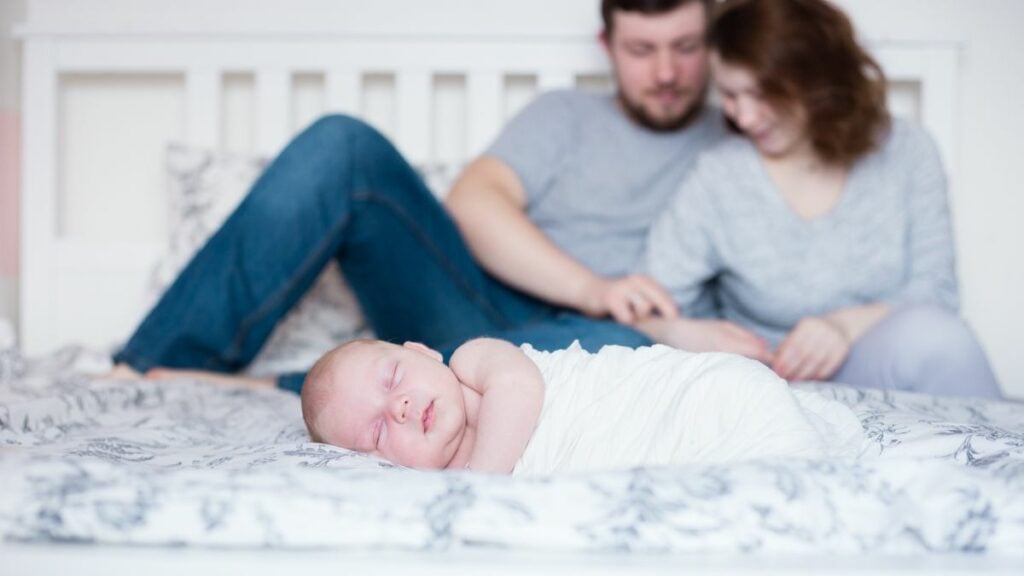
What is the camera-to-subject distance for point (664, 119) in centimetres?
165

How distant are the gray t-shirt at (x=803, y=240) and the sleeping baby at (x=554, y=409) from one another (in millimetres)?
619

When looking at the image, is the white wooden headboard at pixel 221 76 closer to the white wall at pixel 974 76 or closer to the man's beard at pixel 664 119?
the white wall at pixel 974 76

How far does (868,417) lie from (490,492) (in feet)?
1.50

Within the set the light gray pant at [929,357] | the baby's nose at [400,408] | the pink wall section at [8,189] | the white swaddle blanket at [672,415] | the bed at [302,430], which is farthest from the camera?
the pink wall section at [8,189]

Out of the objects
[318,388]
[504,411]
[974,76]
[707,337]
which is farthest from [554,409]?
[974,76]

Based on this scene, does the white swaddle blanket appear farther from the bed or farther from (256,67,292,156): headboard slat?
(256,67,292,156): headboard slat

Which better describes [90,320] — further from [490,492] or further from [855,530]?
[855,530]

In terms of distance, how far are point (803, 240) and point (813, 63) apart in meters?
0.27

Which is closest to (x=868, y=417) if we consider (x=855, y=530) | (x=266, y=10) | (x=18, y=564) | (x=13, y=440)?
(x=855, y=530)

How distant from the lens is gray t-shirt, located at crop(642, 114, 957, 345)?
142 cm

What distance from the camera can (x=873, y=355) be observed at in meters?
1.28

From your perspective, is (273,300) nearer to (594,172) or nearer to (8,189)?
(594,172)

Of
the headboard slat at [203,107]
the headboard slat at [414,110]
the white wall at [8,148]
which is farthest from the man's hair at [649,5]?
the white wall at [8,148]

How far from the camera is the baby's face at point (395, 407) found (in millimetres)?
835
